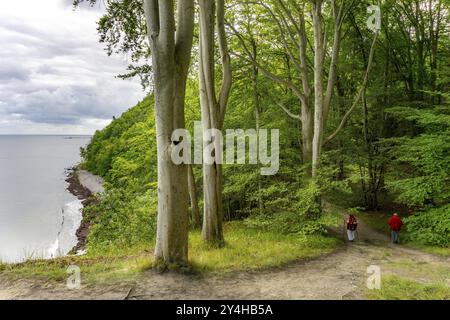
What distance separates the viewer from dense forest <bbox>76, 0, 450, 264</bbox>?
8.16 m

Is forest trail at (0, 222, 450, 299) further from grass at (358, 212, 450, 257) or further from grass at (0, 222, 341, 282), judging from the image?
grass at (358, 212, 450, 257)

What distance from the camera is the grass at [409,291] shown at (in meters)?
6.94

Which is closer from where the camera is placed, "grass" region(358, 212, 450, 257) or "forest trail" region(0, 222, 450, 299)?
"forest trail" region(0, 222, 450, 299)

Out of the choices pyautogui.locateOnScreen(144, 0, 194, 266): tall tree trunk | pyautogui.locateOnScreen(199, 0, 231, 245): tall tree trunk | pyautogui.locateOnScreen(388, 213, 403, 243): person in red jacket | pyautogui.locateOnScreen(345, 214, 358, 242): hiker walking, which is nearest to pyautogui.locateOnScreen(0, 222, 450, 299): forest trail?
pyautogui.locateOnScreen(144, 0, 194, 266): tall tree trunk

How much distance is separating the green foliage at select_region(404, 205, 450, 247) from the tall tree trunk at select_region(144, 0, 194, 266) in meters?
9.50

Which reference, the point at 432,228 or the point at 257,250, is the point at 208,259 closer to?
the point at 257,250

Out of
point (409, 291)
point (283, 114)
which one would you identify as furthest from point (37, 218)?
point (409, 291)

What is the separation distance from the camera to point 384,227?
56.5 ft

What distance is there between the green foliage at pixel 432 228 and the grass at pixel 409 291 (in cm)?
541

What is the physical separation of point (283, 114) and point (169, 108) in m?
11.1

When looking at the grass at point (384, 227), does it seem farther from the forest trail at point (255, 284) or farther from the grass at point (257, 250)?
the grass at point (257, 250)

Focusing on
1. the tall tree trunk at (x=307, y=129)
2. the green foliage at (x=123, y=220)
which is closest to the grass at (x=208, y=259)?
the green foliage at (x=123, y=220)
